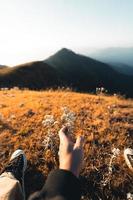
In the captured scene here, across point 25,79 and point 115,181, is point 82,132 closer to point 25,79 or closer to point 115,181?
point 115,181

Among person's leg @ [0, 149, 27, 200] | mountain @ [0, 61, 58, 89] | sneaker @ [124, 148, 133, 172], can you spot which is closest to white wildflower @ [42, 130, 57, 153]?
person's leg @ [0, 149, 27, 200]

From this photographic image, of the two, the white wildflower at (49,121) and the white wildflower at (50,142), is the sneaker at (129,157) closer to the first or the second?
the white wildflower at (50,142)

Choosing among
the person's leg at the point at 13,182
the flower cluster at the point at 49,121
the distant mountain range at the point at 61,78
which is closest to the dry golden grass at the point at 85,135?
the flower cluster at the point at 49,121

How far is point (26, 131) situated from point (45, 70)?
105679mm

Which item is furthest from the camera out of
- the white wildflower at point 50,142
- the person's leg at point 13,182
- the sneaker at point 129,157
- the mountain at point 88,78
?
the mountain at point 88,78

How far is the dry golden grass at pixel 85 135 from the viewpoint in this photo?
8602 mm

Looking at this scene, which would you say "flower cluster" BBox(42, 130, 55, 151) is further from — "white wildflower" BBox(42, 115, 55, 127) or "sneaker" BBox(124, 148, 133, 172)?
"sneaker" BBox(124, 148, 133, 172)

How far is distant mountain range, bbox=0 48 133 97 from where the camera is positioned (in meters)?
99.9

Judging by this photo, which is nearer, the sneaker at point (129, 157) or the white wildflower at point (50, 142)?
the sneaker at point (129, 157)

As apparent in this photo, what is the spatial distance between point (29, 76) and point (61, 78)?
102 ft

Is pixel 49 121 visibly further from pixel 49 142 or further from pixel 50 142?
pixel 50 142

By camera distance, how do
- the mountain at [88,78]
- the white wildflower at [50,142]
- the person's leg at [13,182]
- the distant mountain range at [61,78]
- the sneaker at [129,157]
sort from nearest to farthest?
the person's leg at [13,182], the sneaker at [129,157], the white wildflower at [50,142], the distant mountain range at [61,78], the mountain at [88,78]

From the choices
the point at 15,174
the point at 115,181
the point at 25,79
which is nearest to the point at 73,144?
the point at 15,174

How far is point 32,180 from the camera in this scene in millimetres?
8961
